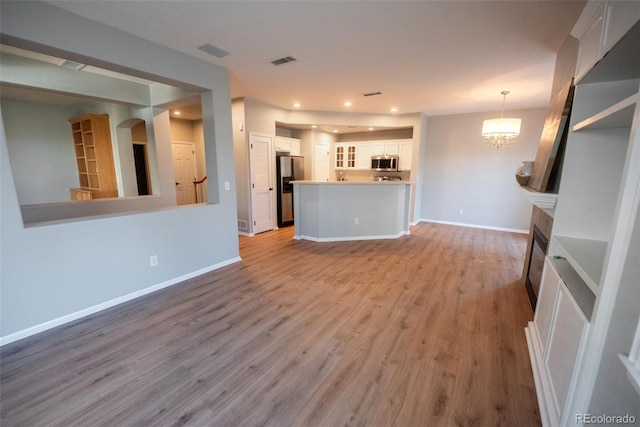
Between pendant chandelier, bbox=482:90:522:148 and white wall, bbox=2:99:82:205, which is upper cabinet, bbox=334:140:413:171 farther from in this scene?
white wall, bbox=2:99:82:205

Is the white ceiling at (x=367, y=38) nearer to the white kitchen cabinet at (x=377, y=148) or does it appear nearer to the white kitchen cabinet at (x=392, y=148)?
the white kitchen cabinet at (x=392, y=148)

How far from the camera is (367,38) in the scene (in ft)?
8.41

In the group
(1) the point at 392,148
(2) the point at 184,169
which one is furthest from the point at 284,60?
(2) the point at 184,169

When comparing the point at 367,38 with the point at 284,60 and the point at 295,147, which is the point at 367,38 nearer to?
the point at 284,60

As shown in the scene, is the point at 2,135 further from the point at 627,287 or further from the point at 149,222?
the point at 627,287

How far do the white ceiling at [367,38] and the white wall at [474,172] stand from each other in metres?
1.66

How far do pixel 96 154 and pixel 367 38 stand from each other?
5367mm

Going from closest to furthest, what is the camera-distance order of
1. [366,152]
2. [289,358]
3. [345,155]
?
[289,358]
[366,152]
[345,155]

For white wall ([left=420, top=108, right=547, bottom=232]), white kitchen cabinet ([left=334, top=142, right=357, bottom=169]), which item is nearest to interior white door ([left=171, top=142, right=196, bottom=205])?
white kitchen cabinet ([left=334, top=142, right=357, bottom=169])

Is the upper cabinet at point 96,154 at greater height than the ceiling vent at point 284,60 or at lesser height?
lesser

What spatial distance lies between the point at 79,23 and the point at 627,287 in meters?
3.96

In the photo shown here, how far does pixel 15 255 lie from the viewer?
6.75ft

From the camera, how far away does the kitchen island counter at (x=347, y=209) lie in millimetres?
4840

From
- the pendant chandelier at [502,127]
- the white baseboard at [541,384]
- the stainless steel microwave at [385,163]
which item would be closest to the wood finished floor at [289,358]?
the white baseboard at [541,384]
